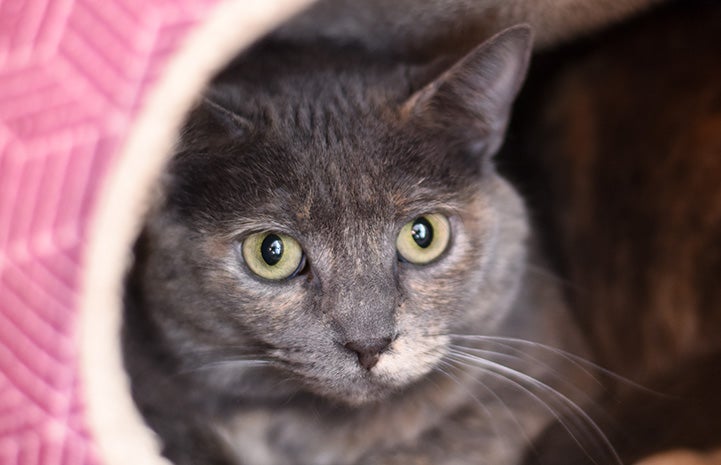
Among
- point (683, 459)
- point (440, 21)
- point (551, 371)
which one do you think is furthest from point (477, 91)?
→ point (683, 459)

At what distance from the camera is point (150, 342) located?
1.30 metres

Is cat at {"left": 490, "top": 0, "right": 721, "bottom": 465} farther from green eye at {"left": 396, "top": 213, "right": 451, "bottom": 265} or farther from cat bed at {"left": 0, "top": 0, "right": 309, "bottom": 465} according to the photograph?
cat bed at {"left": 0, "top": 0, "right": 309, "bottom": 465}

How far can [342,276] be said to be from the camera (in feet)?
3.49

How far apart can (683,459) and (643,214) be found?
1.63 feet

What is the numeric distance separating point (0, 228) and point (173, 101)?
258mm

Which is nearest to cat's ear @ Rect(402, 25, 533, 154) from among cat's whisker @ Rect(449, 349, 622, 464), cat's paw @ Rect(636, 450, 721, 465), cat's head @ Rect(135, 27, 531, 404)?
cat's head @ Rect(135, 27, 531, 404)

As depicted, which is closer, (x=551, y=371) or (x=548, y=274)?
(x=551, y=371)

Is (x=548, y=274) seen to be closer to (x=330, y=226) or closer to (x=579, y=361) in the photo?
(x=579, y=361)

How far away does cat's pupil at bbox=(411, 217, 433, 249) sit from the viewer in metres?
1.16

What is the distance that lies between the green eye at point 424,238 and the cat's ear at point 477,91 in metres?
0.15

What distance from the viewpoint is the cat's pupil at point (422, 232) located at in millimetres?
1157

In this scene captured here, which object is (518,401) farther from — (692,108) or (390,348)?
(692,108)

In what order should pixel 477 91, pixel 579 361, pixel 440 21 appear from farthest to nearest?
pixel 579 361 → pixel 440 21 → pixel 477 91

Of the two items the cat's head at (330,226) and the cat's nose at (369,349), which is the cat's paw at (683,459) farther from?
the cat's nose at (369,349)
